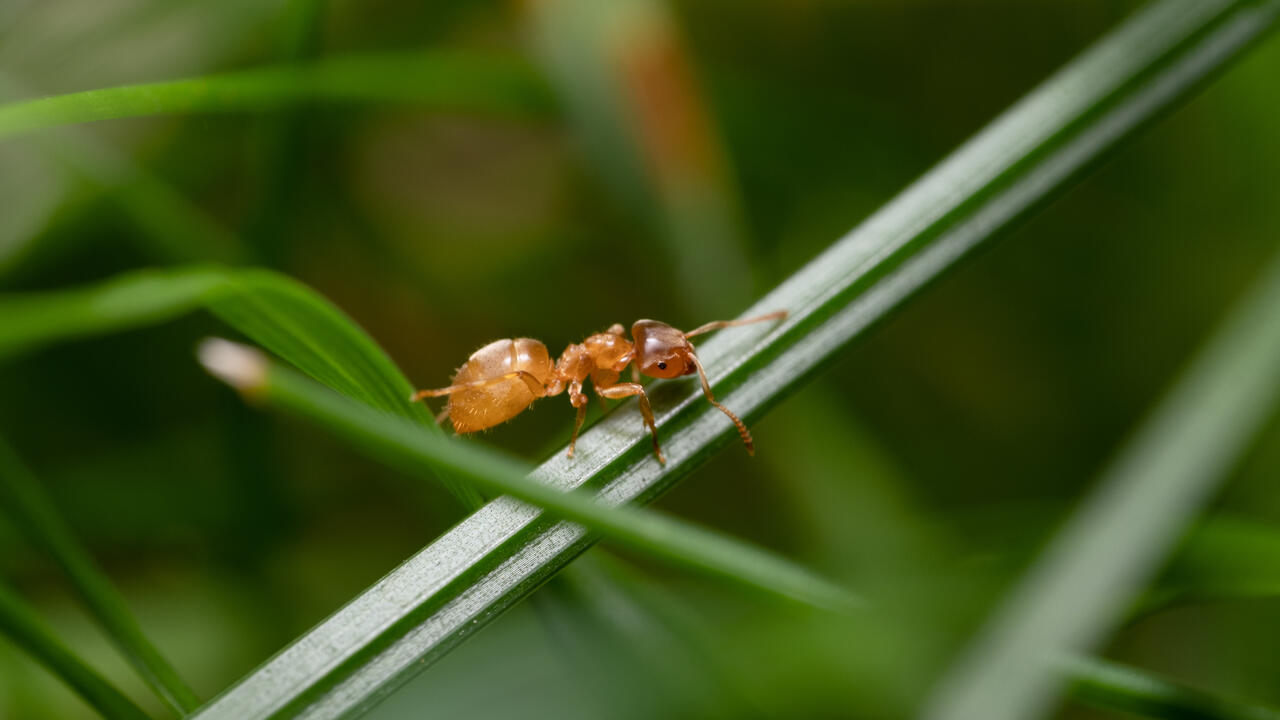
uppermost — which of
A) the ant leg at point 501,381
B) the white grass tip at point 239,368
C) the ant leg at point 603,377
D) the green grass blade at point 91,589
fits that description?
the ant leg at point 501,381

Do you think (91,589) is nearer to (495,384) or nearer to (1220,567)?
(495,384)

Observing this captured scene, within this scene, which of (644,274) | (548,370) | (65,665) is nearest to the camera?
(65,665)

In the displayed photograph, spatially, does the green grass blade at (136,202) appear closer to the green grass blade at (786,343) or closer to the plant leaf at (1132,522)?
the green grass blade at (786,343)

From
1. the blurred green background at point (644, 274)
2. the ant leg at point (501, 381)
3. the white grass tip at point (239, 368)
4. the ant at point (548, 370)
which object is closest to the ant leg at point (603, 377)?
the ant at point (548, 370)

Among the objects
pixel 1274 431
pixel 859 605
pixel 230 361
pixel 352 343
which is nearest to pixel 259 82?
pixel 352 343

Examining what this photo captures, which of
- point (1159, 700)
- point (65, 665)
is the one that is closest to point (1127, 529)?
point (1159, 700)

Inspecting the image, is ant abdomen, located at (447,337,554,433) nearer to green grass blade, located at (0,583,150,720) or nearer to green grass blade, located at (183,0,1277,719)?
green grass blade, located at (183,0,1277,719)
